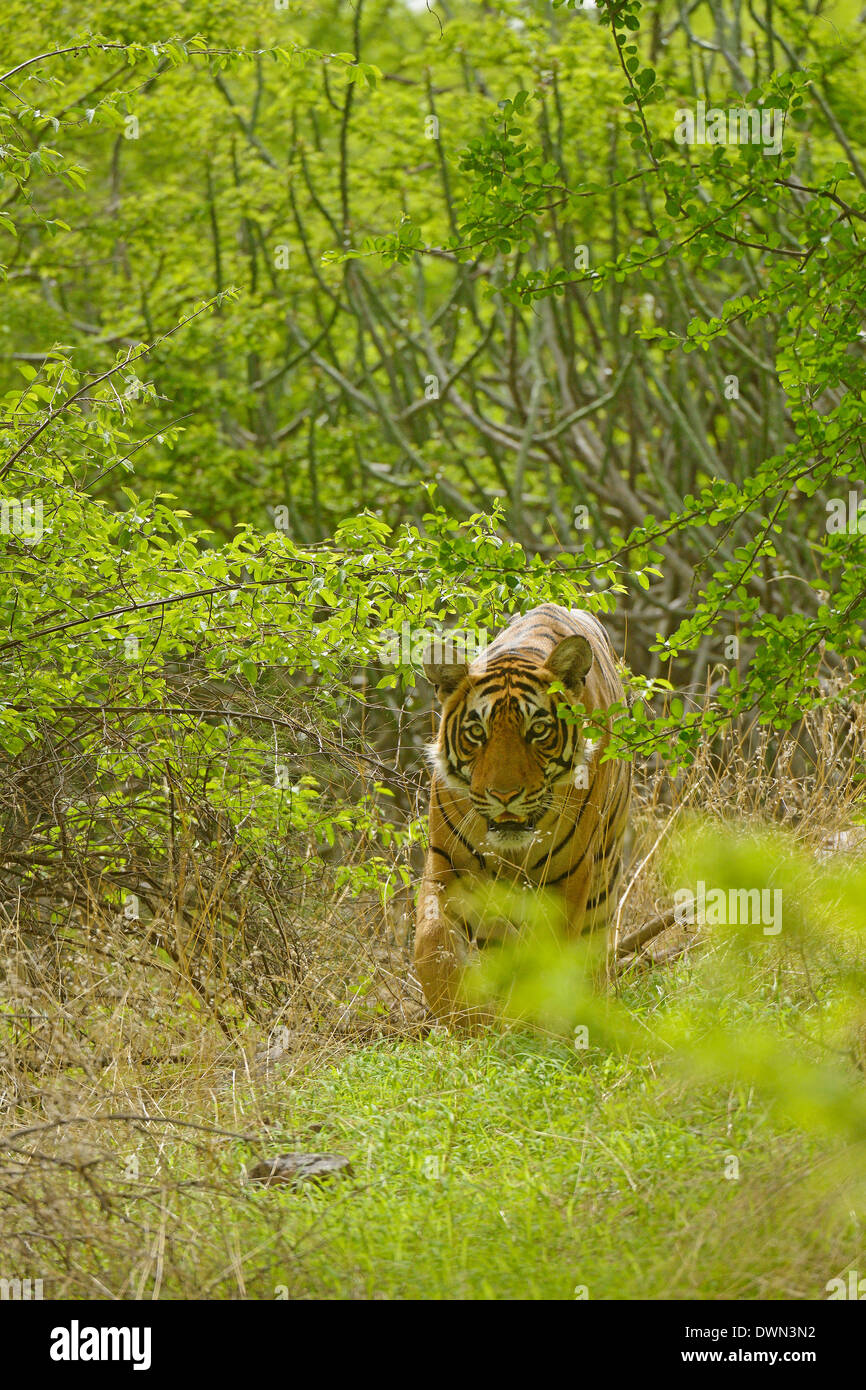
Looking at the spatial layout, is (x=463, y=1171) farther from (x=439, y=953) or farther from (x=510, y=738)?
(x=510, y=738)

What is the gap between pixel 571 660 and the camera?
522 centimetres

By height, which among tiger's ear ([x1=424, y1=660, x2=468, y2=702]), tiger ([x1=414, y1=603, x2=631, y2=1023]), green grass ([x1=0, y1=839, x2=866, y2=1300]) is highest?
tiger's ear ([x1=424, y1=660, x2=468, y2=702])

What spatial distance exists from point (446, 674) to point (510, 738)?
14.3 inches

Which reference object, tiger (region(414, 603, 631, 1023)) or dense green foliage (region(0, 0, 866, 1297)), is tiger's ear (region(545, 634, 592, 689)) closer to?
tiger (region(414, 603, 631, 1023))

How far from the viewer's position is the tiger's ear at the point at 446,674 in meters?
5.25

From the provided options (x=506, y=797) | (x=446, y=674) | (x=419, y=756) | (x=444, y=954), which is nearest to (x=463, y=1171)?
(x=444, y=954)

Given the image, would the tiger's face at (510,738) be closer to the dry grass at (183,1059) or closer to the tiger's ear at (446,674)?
the tiger's ear at (446,674)

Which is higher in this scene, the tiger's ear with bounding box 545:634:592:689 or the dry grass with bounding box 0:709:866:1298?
the tiger's ear with bounding box 545:634:592:689

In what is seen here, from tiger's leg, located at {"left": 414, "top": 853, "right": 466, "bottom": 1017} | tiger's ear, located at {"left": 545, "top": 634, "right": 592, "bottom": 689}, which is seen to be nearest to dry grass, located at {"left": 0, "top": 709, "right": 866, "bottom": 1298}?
tiger's leg, located at {"left": 414, "top": 853, "right": 466, "bottom": 1017}

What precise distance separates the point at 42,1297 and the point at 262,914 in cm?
248

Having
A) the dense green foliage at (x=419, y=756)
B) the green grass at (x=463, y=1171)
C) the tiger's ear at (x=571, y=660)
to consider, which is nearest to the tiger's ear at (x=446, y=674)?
the dense green foliage at (x=419, y=756)

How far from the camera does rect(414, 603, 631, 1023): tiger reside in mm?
5109
